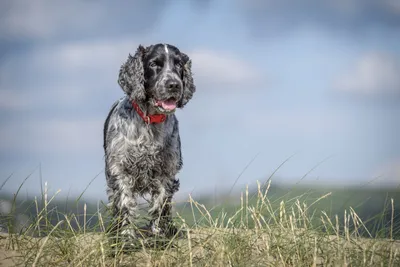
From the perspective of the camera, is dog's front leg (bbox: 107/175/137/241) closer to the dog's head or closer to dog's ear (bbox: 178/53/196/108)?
the dog's head

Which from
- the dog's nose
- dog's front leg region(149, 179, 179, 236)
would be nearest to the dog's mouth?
the dog's nose

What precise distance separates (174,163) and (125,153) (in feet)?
2.25

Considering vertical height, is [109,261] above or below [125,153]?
below

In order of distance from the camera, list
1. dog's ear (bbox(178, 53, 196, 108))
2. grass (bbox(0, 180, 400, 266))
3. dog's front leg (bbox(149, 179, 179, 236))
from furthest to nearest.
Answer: dog's ear (bbox(178, 53, 196, 108)) → dog's front leg (bbox(149, 179, 179, 236)) → grass (bbox(0, 180, 400, 266))

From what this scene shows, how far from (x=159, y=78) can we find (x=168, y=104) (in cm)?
36

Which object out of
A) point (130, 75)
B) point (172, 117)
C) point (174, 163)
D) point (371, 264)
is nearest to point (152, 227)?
point (174, 163)

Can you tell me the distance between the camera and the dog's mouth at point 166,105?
24.4ft

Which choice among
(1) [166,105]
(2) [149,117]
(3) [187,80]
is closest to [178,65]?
(3) [187,80]

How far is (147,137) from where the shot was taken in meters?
7.75

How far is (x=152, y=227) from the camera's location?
7844mm

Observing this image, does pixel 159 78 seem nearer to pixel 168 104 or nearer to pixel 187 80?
pixel 168 104

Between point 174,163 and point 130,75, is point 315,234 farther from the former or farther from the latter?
point 130,75

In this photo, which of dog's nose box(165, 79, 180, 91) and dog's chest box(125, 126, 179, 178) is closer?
dog's nose box(165, 79, 180, 91)

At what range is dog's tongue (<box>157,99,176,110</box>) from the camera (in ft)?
24.4
